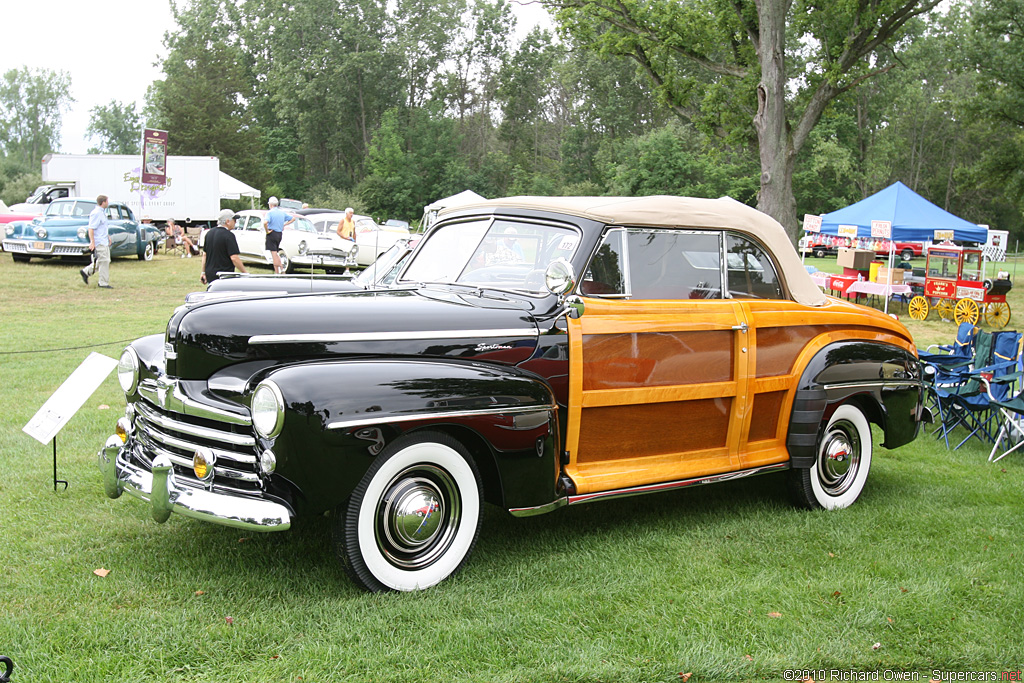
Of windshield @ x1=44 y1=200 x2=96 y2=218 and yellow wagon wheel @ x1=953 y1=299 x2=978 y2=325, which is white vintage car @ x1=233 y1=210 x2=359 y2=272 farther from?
yellow wagon wheel @ x1=953 y1=299 x2=978 y2=325

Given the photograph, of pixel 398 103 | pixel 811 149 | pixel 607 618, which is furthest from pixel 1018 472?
pixel 398 103

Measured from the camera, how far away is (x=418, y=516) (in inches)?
158

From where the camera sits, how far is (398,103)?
6266 centimetres

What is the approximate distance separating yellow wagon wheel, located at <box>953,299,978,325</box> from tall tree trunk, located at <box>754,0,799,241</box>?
377cm

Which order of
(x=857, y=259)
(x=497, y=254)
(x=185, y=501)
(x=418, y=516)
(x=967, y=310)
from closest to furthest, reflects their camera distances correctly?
(x=185, y=501), (x=418, y=516), (x=497, y=254), (x=967, y=310), (x=857, y=259)

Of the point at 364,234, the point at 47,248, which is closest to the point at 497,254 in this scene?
the point at 47,248

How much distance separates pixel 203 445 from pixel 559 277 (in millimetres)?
1889

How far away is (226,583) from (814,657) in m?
2.66

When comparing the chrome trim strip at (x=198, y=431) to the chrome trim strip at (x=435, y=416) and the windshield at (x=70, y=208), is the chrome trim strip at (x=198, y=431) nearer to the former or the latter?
the chrome trim strip at (x=435, y=416)

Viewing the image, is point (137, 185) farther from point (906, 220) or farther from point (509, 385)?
point (509, 385)

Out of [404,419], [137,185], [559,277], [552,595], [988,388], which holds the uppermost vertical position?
[137,185]

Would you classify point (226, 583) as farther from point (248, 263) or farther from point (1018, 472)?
point (248, 263)

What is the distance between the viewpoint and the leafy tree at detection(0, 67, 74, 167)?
99.7 meters

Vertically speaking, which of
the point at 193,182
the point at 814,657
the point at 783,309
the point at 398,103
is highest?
the point at 398,103
